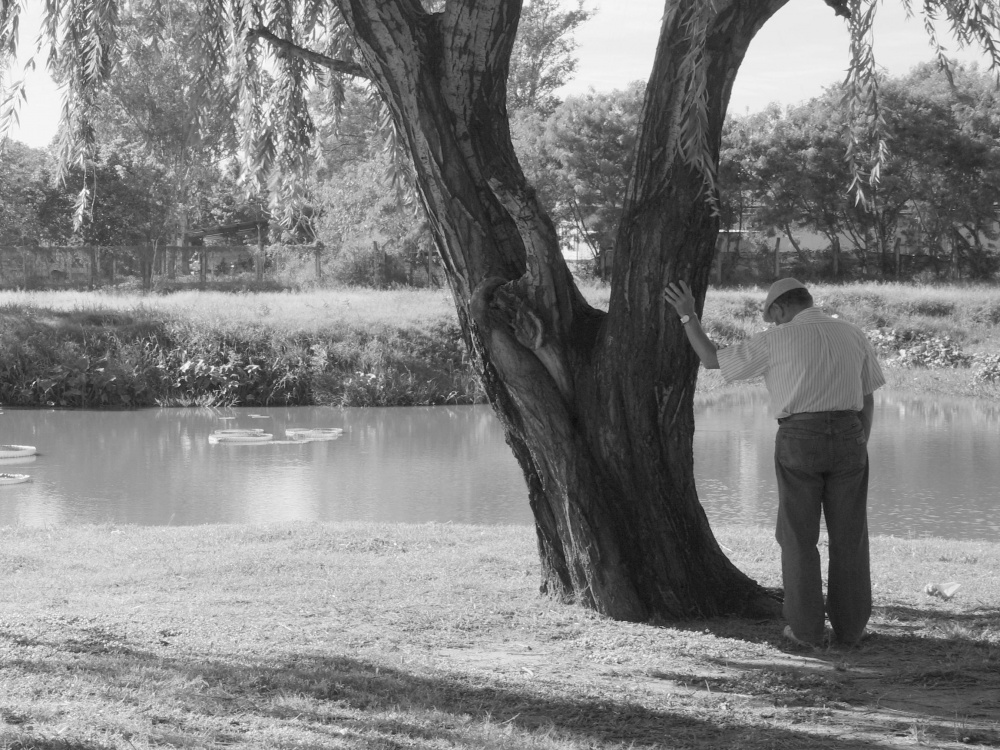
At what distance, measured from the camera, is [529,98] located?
42.4 metres

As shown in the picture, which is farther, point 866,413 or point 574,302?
point 574,302

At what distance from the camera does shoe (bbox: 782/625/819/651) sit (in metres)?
5.02

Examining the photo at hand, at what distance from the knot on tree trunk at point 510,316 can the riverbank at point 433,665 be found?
4.34 ft

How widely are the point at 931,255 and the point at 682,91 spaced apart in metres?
35.9

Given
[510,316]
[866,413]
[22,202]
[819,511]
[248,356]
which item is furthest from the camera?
[22,202]

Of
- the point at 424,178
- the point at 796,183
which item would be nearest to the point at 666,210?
the point at 424,178

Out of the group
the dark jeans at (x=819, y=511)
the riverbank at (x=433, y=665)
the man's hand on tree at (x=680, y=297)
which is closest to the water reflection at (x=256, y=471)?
the riverbank at (x=433, y=665)

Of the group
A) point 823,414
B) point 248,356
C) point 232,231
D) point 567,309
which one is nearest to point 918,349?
point 248,356

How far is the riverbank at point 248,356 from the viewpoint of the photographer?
811 inches

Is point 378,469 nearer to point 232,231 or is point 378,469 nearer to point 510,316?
point 510,316

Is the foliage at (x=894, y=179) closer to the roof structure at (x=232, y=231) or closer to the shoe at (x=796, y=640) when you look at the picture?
the roof structure at (x=232, y=231)

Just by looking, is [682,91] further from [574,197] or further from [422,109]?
[574,197]

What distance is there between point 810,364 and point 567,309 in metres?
1.27

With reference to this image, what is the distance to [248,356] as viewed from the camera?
2141 centimetres
